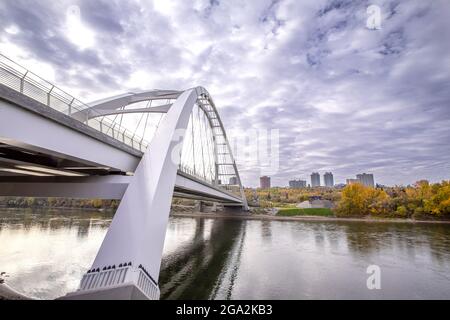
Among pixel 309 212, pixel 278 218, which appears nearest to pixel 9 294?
pixel 278 218

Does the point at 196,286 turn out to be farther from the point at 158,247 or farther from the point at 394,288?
the point at 394,288

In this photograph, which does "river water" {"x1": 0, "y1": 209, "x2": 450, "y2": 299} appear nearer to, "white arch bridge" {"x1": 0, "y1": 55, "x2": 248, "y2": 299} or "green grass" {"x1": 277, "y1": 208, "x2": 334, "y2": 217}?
"white arch bridge" {"x1": 0, "y1": 55, "x2": 248, "y2": 299}

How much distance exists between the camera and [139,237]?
17.4 feet

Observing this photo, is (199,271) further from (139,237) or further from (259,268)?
(139,237)

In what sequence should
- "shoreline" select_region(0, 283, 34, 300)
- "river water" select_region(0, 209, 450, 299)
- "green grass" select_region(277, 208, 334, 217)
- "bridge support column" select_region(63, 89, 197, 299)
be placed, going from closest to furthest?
"bridge support column" select_region(63, 89, 197, 299)
"shoreline" select_region(0, 283, 34, 300)
"river water" select_region(0, 209, 450, 299)
"green grass" select_region(277, 208, 334, 217)

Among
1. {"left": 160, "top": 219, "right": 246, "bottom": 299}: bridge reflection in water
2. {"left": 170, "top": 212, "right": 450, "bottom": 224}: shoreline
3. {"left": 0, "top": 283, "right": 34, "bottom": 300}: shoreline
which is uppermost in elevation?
{"left": 170, "top": 212, "right": 450, "bottom": 224}: shoreline

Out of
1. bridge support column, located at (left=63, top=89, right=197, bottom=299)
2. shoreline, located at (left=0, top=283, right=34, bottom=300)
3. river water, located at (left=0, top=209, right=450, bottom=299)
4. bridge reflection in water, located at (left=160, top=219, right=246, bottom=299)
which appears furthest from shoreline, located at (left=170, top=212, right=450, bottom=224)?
bridge support column, located at (left=63, top=89, right=197, bottom=299)

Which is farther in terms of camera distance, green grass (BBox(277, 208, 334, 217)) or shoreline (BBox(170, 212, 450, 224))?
green grass (BBox(277, 208, 334, 217))

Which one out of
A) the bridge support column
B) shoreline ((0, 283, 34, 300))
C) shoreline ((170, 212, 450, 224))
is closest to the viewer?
the bridge support column

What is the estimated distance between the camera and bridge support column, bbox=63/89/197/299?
4.39 meters
